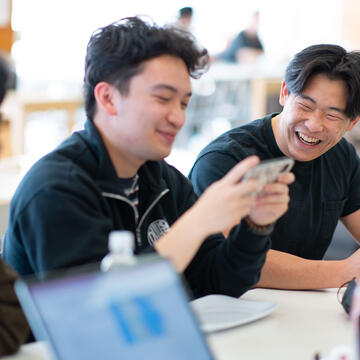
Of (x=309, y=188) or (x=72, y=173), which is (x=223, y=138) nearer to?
(x=309, y=188)

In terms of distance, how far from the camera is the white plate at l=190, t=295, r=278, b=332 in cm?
125

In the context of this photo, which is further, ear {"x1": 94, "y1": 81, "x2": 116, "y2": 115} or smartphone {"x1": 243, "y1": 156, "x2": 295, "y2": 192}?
ear {"x1": 94, "y1": 81, "x2": 116, "y2": 115}

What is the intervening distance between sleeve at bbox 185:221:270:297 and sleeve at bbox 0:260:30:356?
51 cm

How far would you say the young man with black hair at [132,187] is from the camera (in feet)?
3.88

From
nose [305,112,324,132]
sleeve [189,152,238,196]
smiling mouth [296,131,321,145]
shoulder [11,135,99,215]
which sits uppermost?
nose [305,112,324,132]

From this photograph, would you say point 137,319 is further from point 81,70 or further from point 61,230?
point 81,70

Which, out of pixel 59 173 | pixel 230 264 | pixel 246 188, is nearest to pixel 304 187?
pixel 230 264

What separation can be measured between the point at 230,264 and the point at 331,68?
2.23 feet

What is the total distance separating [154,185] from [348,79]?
678 mm

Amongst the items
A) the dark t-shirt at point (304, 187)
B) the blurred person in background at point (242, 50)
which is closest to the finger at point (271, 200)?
the dark t-shirt at point (304, 187)

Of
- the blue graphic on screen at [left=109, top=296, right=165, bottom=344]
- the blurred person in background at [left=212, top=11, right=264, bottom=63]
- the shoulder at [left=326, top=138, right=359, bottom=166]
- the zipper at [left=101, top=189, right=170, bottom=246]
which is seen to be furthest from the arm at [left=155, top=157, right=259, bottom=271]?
the blurred person in background at [left=212, top=11, right=264, bottom=63]

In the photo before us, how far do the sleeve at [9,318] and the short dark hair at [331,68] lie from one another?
1.02m

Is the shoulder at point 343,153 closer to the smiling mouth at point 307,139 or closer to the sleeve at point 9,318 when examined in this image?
the smiling mouth at point 307,139

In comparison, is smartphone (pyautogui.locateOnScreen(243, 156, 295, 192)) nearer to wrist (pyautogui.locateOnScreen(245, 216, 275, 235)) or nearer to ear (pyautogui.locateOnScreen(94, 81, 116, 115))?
wrist (pyautogui.locateOnScreen(245, 216, 275, 235))
